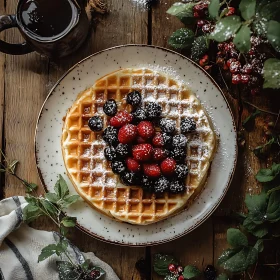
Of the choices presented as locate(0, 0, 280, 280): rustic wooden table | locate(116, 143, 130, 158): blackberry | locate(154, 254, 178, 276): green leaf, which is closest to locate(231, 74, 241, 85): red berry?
locate(0, 0, 280, 280): rustic wooden table

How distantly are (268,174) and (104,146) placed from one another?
708 millimetres

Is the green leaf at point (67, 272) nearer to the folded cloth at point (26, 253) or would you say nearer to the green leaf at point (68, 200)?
the folded cloth at point (26, 253)

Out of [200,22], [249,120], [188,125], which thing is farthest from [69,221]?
[200,22]

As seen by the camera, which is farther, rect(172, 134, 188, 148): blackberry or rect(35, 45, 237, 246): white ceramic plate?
rect(35, 45, 237, 246): white ceramic plate

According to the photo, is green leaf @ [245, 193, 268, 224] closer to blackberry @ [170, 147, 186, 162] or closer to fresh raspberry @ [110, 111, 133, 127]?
blackberry @ [170, 147, 186, 162]

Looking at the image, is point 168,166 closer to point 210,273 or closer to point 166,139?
point 166,139

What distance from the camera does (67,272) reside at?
7.49ft

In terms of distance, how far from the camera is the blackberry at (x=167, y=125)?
2117 mm

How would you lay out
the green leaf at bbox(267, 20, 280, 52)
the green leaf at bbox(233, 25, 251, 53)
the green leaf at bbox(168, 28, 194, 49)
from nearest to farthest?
the green leaf at bbox(267, 20, 280, 52) < the green leaf at bbox(233, 25, 251, 53) < the green leaf at bbox(168, 28, 194, 49)

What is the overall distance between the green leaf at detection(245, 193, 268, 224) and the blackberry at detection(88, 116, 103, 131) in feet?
2.24

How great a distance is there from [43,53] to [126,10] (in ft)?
1.45

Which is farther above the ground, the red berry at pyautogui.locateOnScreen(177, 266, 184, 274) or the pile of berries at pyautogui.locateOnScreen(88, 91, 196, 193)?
the pile of berries at pyautogui.locateOnScreen(88, 91, 196, 193)

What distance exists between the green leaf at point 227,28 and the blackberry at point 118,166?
0.66 metres

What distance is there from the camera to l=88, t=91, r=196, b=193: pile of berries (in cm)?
209
